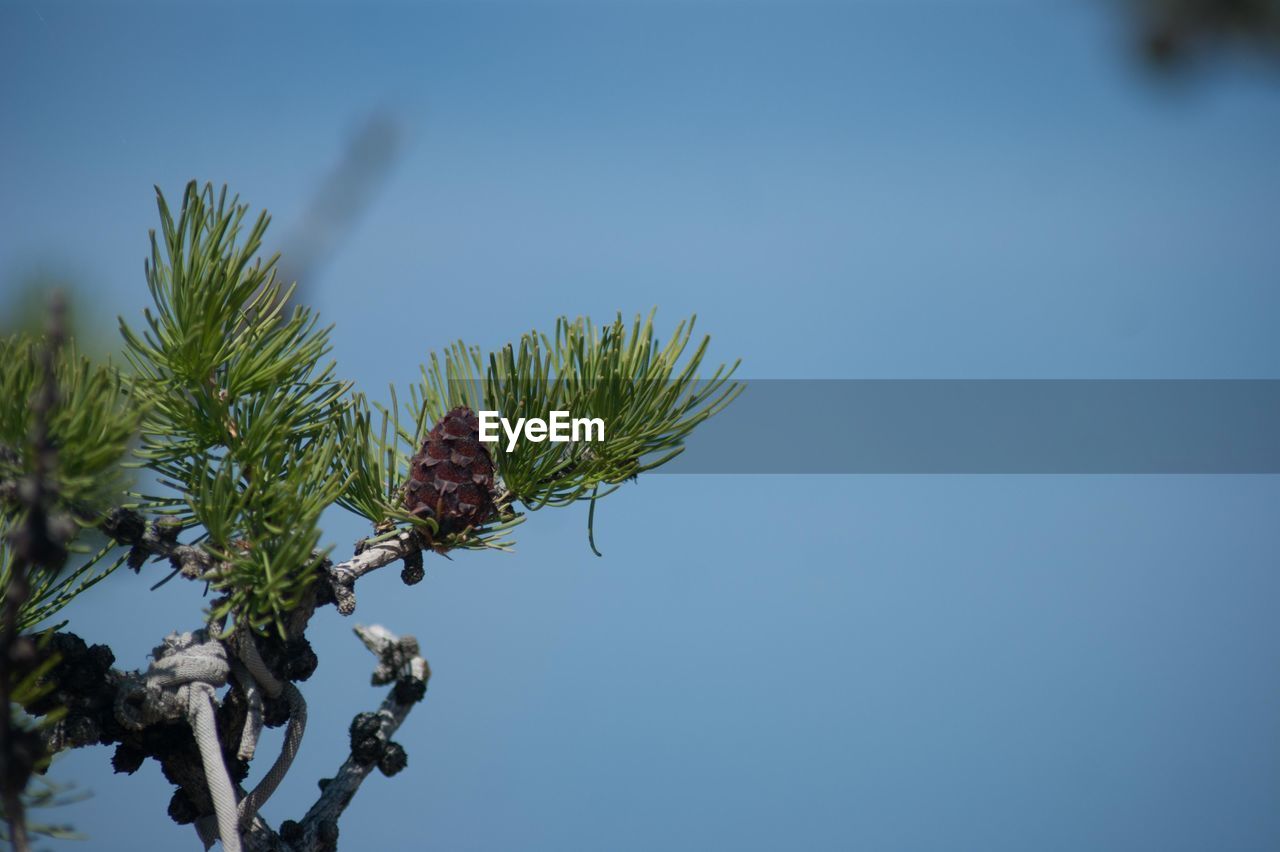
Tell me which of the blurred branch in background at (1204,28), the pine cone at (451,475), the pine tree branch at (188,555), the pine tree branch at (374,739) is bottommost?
the pine tree branch at (374,739)

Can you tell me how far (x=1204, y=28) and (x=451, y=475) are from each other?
59cm

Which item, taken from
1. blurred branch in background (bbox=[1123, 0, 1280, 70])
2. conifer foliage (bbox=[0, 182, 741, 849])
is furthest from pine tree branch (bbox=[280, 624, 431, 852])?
blurred branch in background (bbox=[1123, 0, 1280, 70])

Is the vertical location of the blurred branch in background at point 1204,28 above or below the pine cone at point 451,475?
above

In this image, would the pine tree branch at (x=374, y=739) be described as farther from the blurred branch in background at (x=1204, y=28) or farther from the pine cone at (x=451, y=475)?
the blurred branch in background at (x=1204, y=28)

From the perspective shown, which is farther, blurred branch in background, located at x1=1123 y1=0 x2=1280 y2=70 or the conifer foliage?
the conifer foliage

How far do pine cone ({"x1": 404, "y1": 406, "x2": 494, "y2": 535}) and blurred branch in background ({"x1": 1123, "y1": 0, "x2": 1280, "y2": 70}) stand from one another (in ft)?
1.90

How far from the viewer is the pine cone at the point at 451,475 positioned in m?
0.79

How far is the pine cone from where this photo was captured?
0.79m

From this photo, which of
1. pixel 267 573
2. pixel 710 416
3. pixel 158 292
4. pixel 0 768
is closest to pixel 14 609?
pixel 0 768

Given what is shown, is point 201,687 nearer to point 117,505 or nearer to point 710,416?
point 117,505

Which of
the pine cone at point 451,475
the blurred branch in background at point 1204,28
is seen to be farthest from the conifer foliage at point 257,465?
the blurred branch in background at point 1204,28

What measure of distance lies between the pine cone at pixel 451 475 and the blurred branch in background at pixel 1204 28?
579 millimetres

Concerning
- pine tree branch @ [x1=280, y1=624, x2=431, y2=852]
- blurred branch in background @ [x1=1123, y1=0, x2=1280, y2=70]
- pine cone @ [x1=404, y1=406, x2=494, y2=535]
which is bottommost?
pine tree branch @ [x1=280, y1=624, x2=431, y2=852]

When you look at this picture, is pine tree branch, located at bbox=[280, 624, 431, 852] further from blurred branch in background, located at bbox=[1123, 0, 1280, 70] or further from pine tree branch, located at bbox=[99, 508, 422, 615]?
blurred branch in background, located at bbox=[1123, 0, 1280, 70]
